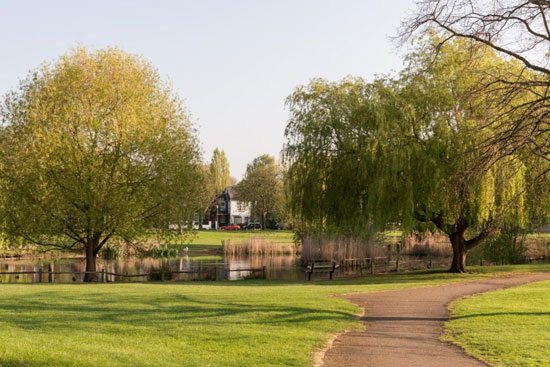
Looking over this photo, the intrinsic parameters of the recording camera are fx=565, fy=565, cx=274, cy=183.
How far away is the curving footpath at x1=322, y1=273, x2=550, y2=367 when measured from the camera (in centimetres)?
1100

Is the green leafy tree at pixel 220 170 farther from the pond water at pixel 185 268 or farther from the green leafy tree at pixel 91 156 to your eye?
the green leafy tree at pixel 91 156

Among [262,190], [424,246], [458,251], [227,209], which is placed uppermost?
[262,190]

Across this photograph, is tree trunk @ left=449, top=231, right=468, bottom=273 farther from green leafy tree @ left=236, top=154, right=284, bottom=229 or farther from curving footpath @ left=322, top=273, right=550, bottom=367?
green leafy tree @ left=236, top=154, right=284, bottom=229

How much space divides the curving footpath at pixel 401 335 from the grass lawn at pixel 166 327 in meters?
0.64

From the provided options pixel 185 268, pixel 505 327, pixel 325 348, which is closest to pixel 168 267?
pixel 185 268

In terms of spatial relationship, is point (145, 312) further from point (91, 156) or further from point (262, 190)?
point (262, 190)

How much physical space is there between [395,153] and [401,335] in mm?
15379

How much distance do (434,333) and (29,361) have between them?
30.6 ft

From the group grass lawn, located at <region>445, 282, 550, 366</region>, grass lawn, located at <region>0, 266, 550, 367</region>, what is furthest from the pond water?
grass lawn, located at <region>445, 282, 550, 366</region>

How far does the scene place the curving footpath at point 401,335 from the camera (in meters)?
11.0

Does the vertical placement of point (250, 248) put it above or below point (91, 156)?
below

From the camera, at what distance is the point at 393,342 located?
1266 cm

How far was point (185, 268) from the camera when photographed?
4212cm

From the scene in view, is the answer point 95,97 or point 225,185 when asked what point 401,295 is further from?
point 225,185
